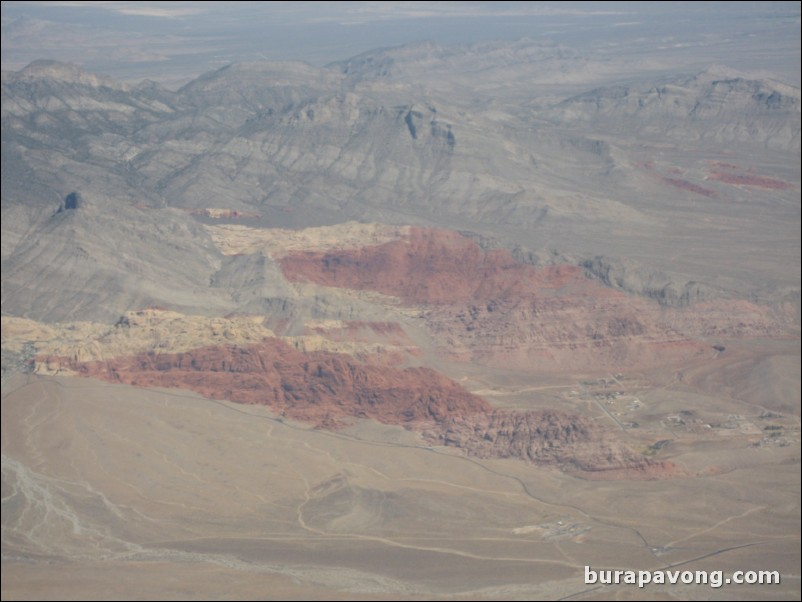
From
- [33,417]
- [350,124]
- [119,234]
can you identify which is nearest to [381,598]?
[33,417]

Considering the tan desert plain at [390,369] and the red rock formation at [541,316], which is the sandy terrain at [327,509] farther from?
the red rock formation at [541,316]

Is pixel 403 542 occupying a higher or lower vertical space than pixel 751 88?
lower

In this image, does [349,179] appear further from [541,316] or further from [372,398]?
[372,398]

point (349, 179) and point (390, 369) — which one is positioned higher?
point (349, 179)

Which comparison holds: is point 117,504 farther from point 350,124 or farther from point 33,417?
point 350,124

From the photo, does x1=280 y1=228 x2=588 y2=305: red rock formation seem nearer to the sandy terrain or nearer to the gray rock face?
the gray rock face

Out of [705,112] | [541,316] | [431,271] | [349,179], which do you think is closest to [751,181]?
[705,112]
